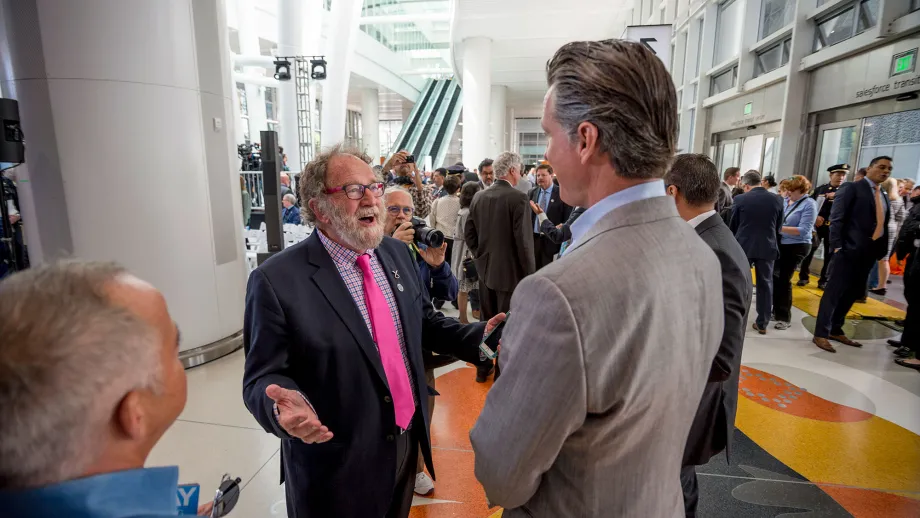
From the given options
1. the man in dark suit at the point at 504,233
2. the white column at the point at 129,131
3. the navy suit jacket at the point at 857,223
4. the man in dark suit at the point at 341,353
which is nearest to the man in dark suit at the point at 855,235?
the navy suit jacket at the point at 857,223

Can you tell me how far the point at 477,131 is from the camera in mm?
18688

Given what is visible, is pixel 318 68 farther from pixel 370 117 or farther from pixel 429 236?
pixel 370 117

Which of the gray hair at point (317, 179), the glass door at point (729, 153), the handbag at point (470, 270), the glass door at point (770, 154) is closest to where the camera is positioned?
the gray hair at point (317, 179)

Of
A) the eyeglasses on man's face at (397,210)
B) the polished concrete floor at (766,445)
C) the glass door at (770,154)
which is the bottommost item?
the polished concrete floor at (766,445)

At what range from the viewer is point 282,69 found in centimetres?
1140

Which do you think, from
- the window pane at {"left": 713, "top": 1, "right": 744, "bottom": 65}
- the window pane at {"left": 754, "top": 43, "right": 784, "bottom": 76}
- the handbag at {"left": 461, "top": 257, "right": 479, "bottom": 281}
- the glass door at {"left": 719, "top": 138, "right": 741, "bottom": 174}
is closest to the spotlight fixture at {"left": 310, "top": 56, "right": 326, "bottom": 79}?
the handbag at {"left": 461, "top": 257, "right": 479, "bottom": 281}

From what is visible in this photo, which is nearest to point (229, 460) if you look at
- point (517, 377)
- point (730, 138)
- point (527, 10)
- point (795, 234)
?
point (517, 377)

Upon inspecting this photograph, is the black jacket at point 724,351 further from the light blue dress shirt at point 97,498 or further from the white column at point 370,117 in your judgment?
the white column at point 370,117

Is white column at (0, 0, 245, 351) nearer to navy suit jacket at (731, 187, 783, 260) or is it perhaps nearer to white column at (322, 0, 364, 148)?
navy suit jacket at (731, 187, 783, 260)

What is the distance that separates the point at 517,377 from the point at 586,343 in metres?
0.15

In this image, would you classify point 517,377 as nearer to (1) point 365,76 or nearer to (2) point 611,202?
(2) point 611,202

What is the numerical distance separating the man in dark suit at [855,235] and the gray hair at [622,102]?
500cm

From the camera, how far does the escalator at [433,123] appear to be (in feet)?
86.4

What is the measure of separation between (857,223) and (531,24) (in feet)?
48.5
